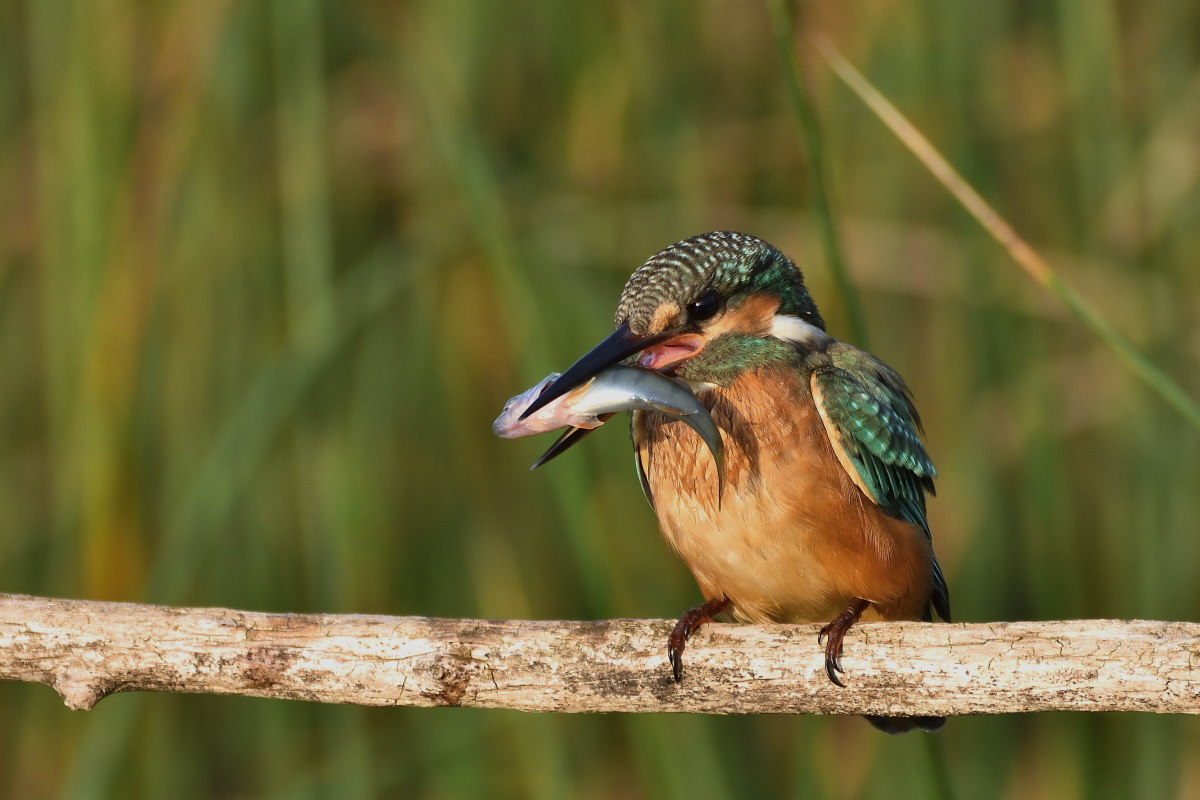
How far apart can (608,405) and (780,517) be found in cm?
41

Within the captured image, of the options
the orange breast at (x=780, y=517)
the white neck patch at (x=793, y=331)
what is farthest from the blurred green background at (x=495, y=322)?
the white neck patch at (x=793, y=331)

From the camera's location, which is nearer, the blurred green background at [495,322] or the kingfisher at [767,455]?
the kingfisher at [767,455]

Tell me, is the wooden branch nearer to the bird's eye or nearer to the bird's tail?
the bird's tail

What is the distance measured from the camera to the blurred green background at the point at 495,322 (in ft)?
9.00

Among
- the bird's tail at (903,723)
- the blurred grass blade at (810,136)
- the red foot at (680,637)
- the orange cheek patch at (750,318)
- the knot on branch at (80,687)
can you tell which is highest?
the blurred grass blade at (810,136)

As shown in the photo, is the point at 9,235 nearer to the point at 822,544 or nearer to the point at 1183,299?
the point at 822,544

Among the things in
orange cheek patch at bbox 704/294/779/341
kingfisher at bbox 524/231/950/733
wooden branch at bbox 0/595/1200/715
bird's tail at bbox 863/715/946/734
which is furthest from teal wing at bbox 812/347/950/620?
wooden branch at bbox 0/595/1200/715

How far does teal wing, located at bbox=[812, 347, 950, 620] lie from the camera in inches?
88.6

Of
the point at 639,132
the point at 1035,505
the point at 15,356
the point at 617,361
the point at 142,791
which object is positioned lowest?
the point at 142,791

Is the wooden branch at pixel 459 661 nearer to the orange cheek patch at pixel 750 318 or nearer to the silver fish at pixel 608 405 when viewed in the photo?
the silver fish at pixel 608 405

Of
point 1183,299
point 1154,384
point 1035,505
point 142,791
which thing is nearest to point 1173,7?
point 1183,299

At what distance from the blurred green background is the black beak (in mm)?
280

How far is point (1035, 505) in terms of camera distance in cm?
299

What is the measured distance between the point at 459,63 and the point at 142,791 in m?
1.85
